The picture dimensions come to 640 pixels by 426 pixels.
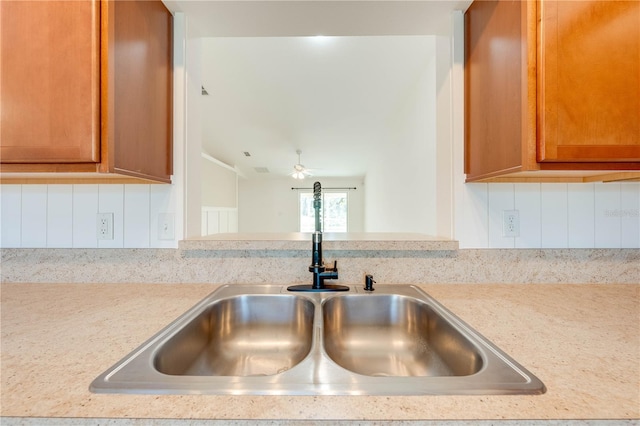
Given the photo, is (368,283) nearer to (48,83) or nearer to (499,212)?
(499,212)

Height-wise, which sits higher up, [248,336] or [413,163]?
[413,163]

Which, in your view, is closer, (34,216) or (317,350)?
(317,350)

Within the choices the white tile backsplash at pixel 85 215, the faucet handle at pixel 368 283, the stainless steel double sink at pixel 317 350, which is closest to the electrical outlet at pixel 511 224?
the stainless steel double sink at pixel 317 350

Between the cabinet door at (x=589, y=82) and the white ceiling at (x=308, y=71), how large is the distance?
46 cm

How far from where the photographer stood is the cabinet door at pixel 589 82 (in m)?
0.79

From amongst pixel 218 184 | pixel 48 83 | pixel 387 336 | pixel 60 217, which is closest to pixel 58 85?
pixel 48 83

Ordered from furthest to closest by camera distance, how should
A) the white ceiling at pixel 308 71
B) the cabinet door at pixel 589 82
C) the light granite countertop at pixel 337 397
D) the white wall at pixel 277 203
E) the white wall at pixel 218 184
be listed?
the white wall at pixel 277 203 → the white wall at pixel 218 184 → the white ceiling at pixel 308 71 → the cabinet door at pixel 589 82 → the light granite countertop at pixel 337 397

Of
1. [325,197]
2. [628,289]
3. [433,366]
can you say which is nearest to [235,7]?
[433,366]

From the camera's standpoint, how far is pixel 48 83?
827 mm

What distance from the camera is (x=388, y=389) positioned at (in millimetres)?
491

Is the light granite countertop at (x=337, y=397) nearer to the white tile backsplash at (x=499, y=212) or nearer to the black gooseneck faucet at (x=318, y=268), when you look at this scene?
the white tile backsplash at (x=499, y=212)

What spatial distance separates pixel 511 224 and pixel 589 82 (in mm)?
542

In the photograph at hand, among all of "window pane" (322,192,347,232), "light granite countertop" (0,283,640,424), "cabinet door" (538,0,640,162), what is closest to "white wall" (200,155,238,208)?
"window pane" (322,192,347,232)

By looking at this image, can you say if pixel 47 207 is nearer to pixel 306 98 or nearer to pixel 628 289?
pixel 628 289
